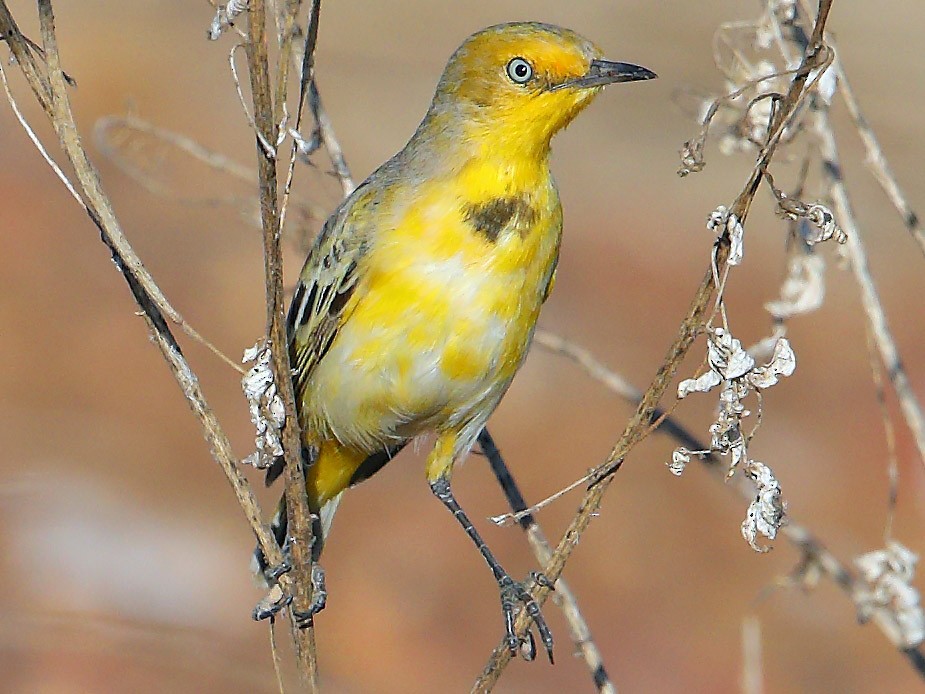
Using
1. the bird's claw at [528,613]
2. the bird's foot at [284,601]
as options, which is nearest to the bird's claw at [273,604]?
the bird's foot at [284,601]

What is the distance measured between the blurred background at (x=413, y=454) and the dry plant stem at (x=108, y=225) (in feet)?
5.06

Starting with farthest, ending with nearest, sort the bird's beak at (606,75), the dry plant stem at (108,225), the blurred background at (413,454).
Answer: the blurred background at (413,454) → the bird's beak at (606,75) → the dry plant stem at (108,225)

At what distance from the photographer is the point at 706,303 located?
2.45 metres

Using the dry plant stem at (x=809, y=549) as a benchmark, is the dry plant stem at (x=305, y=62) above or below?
above

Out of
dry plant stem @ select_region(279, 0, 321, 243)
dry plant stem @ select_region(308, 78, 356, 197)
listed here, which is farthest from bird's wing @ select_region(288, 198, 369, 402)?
dry plant stem @ select_region(279, 0, 321, 243)

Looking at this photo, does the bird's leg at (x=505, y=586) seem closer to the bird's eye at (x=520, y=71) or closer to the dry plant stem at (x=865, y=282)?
the dry plant stem at (x=865, y=282)

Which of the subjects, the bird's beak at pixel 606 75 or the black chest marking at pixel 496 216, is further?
the black chest marking at pixel 496 216

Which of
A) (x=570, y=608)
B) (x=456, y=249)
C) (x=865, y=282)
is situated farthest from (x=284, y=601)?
(x=865, y=282)

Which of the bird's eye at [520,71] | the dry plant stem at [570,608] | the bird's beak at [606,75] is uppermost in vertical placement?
the bird's eye at [520,71]

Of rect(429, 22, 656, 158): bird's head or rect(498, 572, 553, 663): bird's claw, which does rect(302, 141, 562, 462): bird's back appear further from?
rect(498, 572, 553, 663): bird's claw

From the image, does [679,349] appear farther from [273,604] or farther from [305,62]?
[273,604]

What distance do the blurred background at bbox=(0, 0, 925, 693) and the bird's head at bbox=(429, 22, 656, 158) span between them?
31.7 inches

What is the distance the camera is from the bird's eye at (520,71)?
11.6 feet

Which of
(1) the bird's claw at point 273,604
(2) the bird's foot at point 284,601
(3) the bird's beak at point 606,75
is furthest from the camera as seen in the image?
(3) the bird's beak at point 606,75
